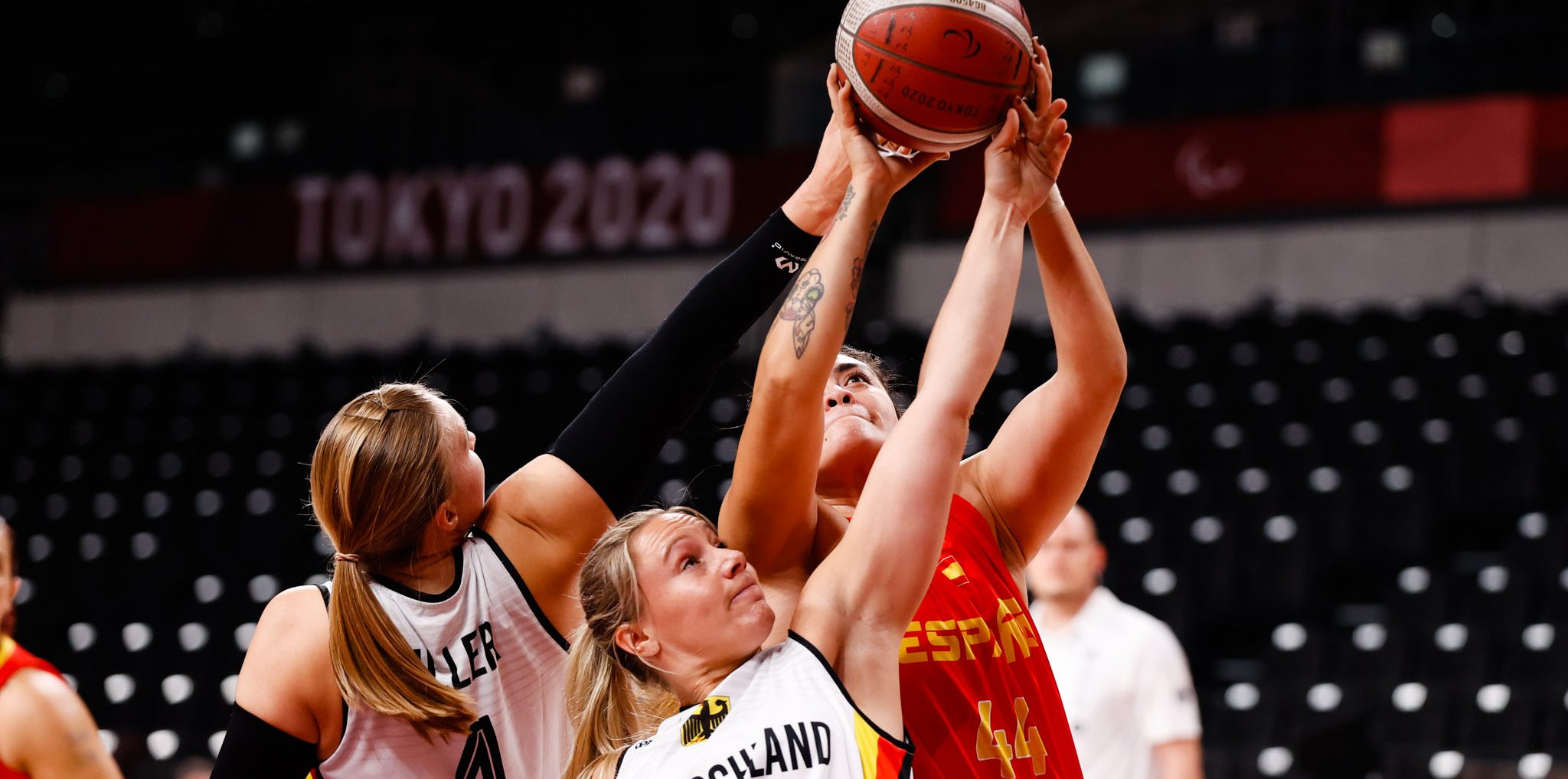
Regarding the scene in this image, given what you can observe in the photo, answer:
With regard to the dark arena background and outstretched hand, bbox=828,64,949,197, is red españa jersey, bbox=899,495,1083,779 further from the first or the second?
the dark arena background

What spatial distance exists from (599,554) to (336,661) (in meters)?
0.32

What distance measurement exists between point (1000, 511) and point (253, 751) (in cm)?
98

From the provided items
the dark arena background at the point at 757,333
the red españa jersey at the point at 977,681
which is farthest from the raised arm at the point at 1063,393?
the dark arena background at the point at 757,333

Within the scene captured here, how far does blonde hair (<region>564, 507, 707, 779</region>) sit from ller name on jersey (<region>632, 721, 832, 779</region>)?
0.20 meters

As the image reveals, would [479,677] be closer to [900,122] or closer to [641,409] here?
[641,409]

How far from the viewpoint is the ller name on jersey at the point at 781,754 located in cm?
155

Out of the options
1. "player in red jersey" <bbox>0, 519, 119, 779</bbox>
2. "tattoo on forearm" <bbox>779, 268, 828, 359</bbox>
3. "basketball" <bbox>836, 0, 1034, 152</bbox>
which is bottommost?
"player in red jersey" <bbox>0, 519, 119, 779</bbox>

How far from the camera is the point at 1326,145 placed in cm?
893

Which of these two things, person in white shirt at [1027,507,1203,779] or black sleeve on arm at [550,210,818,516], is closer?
black sleeve on arm at [550,210,818,516]

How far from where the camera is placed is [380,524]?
180 cm

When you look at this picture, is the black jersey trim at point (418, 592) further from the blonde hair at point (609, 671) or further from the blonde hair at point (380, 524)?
the blonde hair at point (609, 671)

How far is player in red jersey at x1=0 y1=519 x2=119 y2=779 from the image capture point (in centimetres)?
249

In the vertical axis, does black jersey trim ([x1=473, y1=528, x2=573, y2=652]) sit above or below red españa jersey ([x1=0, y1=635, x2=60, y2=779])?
above

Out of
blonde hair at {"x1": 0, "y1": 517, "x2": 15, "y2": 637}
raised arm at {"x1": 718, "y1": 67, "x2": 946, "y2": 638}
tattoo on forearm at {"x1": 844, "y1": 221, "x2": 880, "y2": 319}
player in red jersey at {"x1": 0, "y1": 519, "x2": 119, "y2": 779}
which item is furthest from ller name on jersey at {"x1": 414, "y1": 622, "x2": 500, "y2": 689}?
blonde hair at {"x1": 0, "y1": 517, "x2": 15, "y2": 637}
